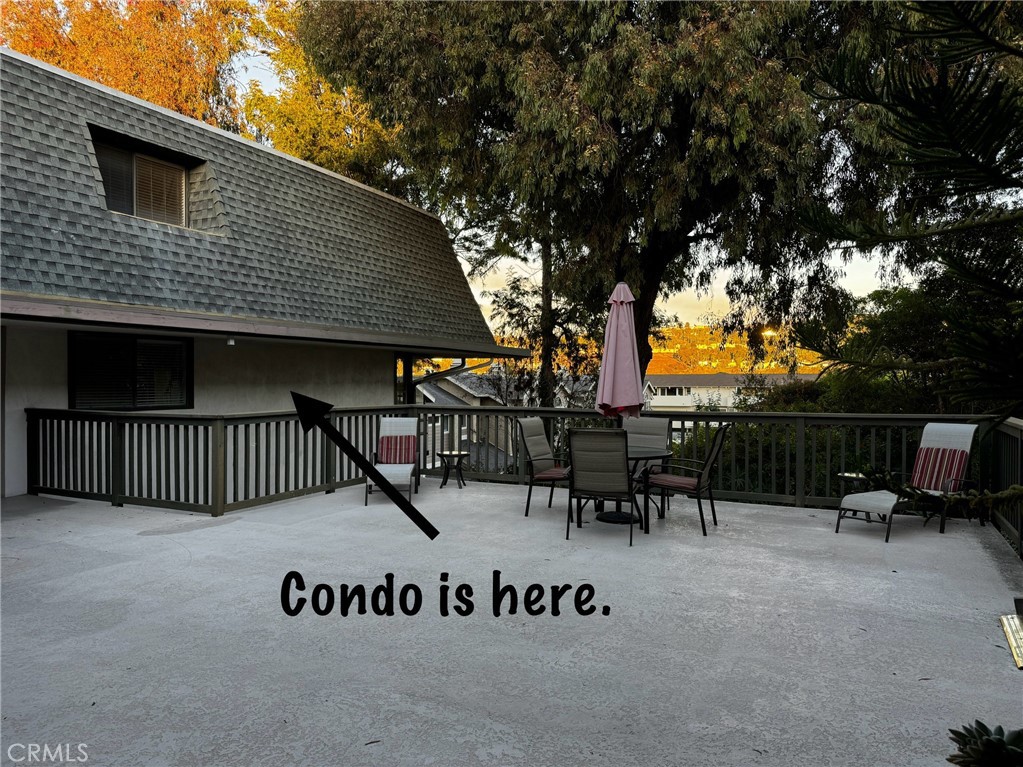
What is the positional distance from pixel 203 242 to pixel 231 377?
2180mm

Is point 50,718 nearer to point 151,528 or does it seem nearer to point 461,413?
point 151,528

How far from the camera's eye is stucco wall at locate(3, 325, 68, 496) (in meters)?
7.75

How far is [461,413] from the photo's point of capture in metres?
9.70

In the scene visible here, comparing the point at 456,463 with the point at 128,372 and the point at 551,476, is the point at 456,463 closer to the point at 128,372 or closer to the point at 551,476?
the point at 551,476

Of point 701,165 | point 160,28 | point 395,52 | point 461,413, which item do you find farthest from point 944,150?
point 160,28

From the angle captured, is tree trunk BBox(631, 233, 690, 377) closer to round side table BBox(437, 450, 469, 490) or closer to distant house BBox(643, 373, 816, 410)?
round side table BBox(437, 450, 469, 490)

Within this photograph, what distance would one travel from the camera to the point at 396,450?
8523mm

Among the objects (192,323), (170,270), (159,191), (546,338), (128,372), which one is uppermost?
(159,191)

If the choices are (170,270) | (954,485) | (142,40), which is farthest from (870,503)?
(142,40)

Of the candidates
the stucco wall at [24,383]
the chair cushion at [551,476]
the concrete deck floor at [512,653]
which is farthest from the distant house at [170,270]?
the chair cushion at [551,476]

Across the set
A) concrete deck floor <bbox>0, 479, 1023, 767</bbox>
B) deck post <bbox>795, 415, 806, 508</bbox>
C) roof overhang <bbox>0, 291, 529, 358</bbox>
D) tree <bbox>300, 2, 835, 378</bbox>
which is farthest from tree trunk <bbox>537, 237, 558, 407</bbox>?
concrete deck floor <bbox>0, 479, 1023, 767</bbox>

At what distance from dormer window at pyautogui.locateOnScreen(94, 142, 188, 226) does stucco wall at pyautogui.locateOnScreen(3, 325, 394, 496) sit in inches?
70.8

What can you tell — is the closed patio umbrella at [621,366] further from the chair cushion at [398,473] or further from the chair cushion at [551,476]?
the chair cushion at [398,473]

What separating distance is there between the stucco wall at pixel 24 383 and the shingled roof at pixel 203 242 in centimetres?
130
